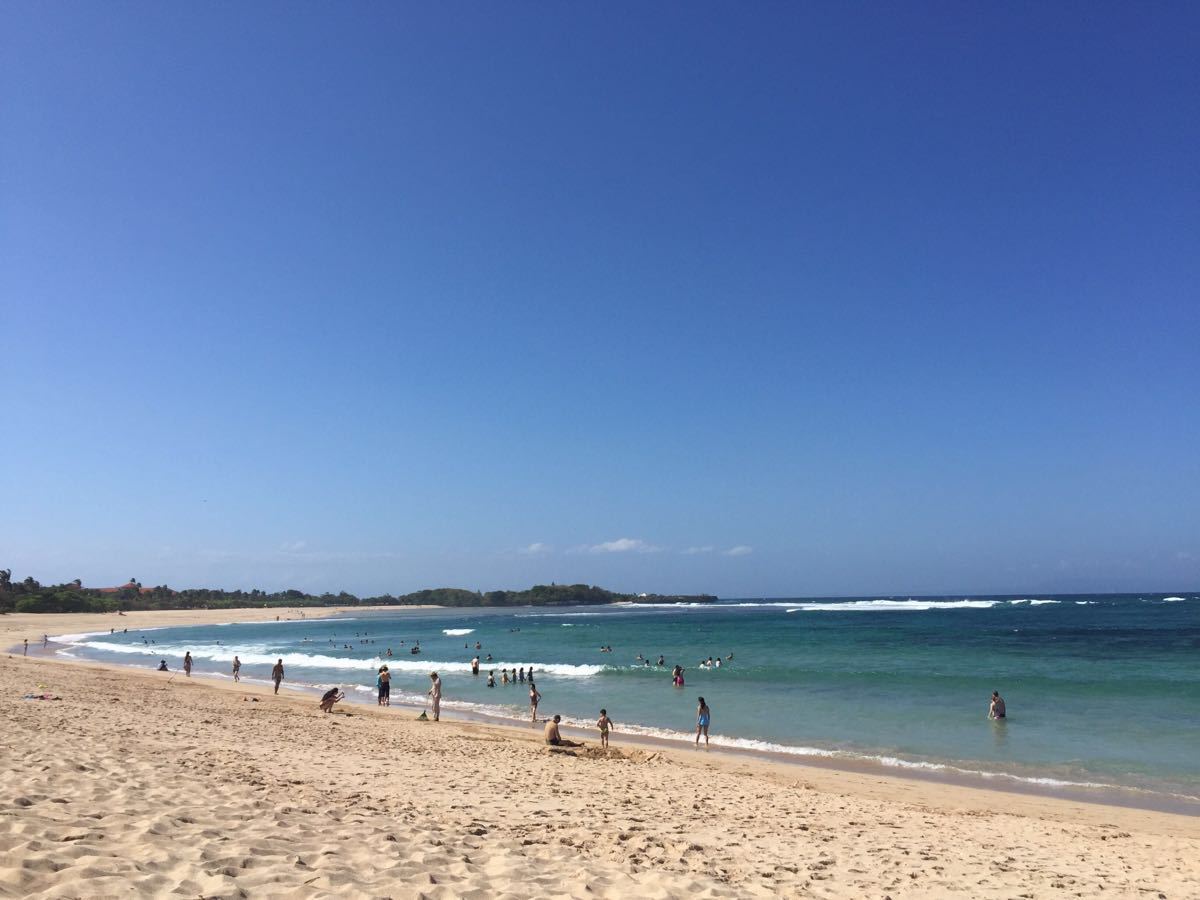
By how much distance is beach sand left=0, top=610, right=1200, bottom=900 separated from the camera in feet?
18.3

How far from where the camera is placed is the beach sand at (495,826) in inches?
219

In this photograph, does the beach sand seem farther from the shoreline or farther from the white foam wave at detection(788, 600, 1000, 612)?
the white foam wave at detection(788, 600, 1000, 612)

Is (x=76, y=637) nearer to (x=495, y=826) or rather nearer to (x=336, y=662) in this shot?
(x=336, y=662)

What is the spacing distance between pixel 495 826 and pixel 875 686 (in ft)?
79.6

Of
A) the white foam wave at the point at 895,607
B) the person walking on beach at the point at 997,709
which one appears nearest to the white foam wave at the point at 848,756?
the person walking on beach at the point at 997,709

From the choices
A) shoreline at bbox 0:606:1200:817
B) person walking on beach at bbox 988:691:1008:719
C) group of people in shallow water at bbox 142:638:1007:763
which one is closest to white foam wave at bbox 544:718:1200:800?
shoreline at bbox 0:606:1200:817

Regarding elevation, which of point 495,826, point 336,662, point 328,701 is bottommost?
point 336,662

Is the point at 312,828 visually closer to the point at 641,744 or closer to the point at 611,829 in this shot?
the point at 611,829

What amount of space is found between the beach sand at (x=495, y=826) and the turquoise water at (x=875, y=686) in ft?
11.7

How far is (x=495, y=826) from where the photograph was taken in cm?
A: 799

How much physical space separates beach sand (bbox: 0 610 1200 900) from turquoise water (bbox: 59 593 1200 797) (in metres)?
3.58

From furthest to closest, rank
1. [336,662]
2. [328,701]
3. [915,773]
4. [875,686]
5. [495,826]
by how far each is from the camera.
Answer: [336,662], [875,686], [328,701], [915,773], [495,826]

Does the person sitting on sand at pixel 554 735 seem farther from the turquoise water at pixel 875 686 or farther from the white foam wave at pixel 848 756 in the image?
the turquoise water at pixel 875 686

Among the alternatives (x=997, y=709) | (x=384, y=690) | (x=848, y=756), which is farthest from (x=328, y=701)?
(x=997, y=709)
